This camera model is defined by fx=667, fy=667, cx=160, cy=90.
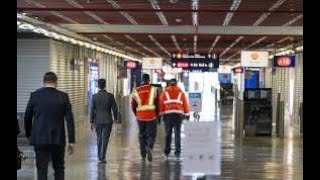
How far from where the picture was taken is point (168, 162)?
14.1 metres

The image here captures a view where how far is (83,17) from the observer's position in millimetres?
17156

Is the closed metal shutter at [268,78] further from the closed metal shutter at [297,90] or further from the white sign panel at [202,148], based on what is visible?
the white sign panel at [202,148]

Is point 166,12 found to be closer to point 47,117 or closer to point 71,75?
point 47,117

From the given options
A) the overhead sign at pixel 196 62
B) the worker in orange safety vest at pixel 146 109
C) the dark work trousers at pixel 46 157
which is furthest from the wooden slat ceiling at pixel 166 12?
the overhead sign at pixel 196 62

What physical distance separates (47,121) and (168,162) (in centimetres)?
561

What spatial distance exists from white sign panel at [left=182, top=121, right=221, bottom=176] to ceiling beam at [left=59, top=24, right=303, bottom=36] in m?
14.5

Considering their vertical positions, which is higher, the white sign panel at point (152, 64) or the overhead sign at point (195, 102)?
the white sign panel at point (152, 64)

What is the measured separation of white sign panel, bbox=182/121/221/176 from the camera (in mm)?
6090

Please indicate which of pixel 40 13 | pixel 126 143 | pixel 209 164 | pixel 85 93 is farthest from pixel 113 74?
pixel 209 164

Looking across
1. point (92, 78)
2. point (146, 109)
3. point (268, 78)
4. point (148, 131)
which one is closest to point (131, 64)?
point (92, 78)

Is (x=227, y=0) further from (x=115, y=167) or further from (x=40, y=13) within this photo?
(x=40, y=13)

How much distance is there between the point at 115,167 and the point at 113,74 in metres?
21.2

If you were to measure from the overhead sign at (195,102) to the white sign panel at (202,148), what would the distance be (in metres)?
11.3

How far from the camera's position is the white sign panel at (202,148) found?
20.0 ft
